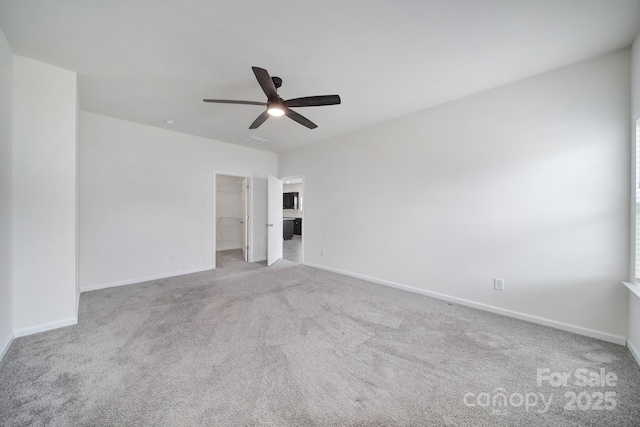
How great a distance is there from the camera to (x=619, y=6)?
5.34 feet

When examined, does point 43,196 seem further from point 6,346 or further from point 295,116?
point 295,116

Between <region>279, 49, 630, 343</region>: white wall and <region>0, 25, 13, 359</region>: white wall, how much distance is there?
4.01 m

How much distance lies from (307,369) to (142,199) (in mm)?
3874

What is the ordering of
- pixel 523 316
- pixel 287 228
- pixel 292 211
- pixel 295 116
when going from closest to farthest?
pixel 523 316 → pixel 295 116 → pixel 287 228 → pixel 292 211

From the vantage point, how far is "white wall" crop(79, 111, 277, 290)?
3.43 metres

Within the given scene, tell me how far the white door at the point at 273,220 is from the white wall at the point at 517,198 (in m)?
2.12

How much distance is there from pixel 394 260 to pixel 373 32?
294cm

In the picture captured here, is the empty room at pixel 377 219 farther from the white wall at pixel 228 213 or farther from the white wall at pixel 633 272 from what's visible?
the white wall at pixel 228 213

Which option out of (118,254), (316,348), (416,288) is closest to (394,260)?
(416,288)

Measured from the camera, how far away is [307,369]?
176 cm

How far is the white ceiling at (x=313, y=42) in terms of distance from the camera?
1.65 meters

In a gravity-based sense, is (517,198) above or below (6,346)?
above

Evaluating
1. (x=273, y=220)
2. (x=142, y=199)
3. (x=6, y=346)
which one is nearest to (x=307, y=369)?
(x=6, y=346)

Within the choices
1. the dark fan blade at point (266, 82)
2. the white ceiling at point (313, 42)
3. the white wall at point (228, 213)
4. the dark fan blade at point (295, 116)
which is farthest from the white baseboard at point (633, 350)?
the white wall at point (228, 213)
